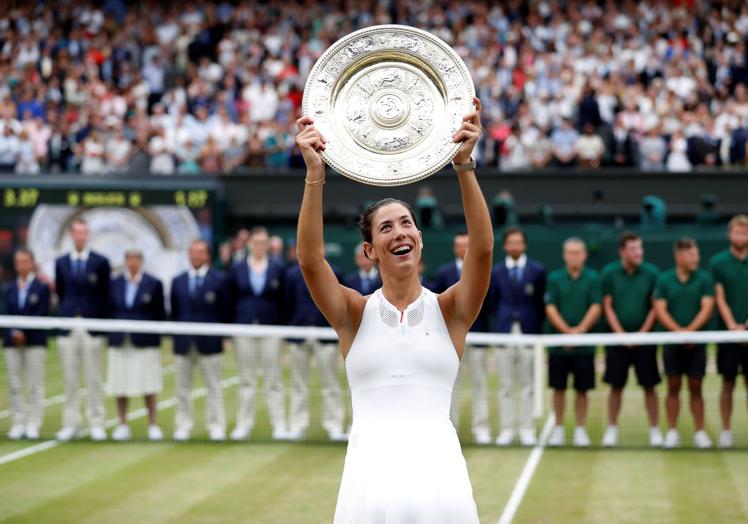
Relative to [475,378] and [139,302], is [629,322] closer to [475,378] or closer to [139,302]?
[475,378]

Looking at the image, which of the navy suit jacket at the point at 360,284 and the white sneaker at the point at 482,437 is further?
the navy suit jacket at the point at 360,284

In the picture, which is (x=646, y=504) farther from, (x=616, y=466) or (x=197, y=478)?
(x=197, y=478)

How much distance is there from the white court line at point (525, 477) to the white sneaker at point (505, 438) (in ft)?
0.95

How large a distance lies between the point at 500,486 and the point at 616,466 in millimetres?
1414

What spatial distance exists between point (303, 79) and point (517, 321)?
561 inches

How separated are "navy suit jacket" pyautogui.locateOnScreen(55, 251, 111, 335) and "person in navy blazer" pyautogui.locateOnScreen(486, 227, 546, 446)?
13.7ft

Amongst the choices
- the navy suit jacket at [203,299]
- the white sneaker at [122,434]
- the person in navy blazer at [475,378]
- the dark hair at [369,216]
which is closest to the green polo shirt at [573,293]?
the person in navy blazer at [475,378]

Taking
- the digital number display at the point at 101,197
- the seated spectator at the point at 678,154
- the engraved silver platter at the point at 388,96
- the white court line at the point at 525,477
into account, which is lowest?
the white court line at the point at 525,477

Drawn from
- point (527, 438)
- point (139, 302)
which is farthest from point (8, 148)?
point (527, 438)

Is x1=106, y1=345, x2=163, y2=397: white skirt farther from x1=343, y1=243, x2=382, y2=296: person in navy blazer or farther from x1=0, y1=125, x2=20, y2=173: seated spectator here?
x1=0, y1=125, x2=20, y2=173: seated spectator

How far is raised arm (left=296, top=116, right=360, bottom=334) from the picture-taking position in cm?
445

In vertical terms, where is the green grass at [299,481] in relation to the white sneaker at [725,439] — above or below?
below

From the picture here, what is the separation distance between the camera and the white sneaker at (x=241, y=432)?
1276 cm

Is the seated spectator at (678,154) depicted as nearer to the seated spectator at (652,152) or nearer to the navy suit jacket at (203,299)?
the seated spectator at (652,152)
